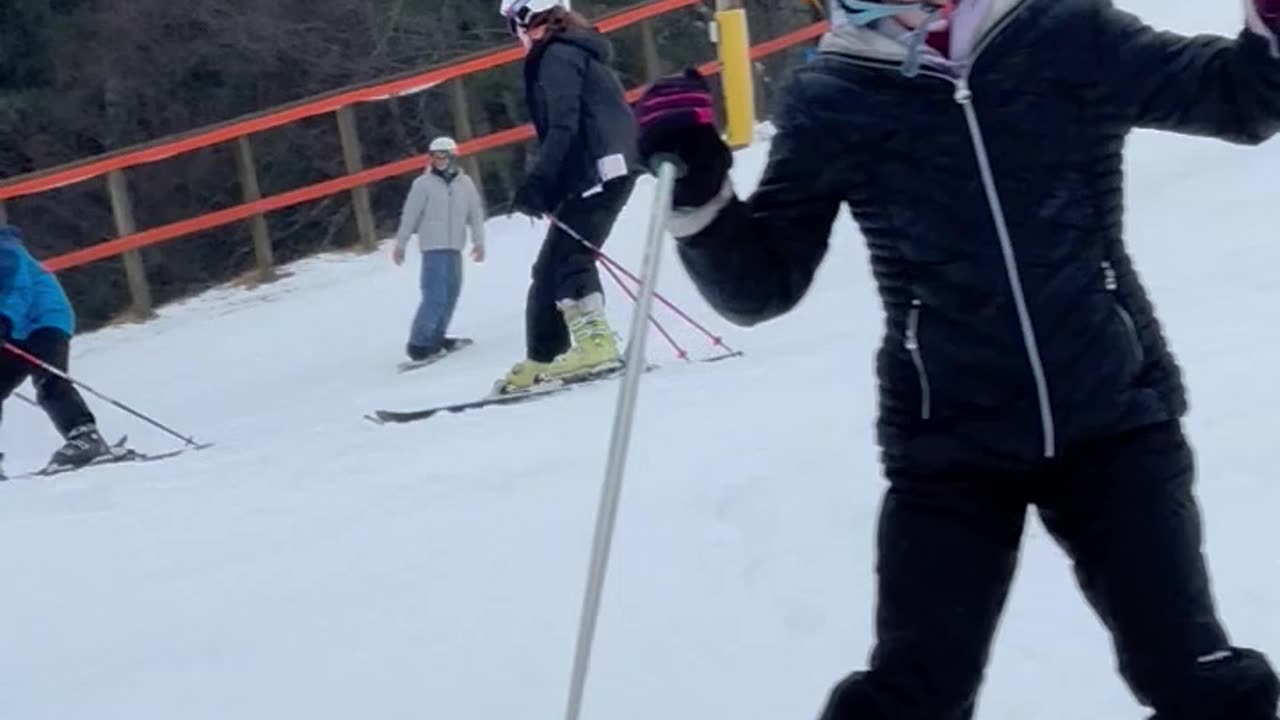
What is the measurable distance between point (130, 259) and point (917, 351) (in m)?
12.4

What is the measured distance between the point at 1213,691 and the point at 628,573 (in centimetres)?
243

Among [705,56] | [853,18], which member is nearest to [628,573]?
[853,18]

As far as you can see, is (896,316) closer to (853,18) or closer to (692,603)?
(853,18)

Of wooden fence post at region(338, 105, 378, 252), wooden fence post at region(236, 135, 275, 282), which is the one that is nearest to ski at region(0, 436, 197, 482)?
wooden fence post at region(236, 135, 275, 282)

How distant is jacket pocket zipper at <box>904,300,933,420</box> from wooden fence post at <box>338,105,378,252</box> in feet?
40.8

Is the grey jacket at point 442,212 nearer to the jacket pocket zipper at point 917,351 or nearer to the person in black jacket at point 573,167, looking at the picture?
the person in black jacket at point 573,167

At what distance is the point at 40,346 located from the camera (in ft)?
31.2

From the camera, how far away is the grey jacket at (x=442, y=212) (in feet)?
38.5

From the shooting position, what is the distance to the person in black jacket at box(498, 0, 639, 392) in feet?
28.4

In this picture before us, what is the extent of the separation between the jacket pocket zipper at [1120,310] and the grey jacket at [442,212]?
30.0ft

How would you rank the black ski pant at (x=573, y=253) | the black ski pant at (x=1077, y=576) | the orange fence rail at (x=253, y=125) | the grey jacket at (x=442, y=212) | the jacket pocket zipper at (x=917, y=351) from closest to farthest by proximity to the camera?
the black ski pant at (x=1077, y=576) → the jacket pocket zipper at (x=917, y=351) → the black ski pant at (x=573, y=253) → the grey jacket at (x=442, y=212) → the orange fence rail at (x=253, y=125)

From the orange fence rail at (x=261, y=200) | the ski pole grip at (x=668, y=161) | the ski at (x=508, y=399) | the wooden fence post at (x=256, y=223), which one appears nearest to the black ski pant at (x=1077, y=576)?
the ski pole grip at (x=668, y=161)

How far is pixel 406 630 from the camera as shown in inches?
191

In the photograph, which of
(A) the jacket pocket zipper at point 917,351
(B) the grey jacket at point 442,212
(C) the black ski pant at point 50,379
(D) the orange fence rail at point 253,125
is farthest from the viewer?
(D) the orange fence rail at point 253,125
